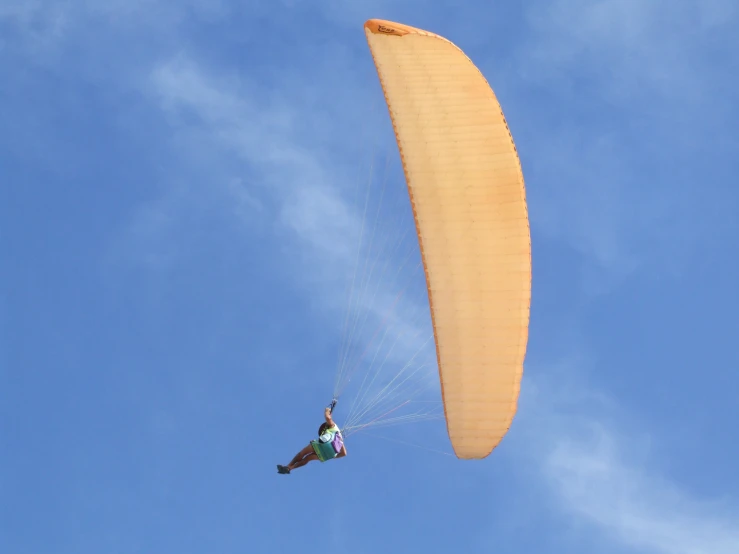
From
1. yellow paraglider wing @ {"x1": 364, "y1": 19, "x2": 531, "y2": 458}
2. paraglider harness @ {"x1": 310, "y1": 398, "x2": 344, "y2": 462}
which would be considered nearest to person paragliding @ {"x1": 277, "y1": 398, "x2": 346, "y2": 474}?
paraglider harness @ {"x1": 310, "y1": 398, "x2": 344, "y2": 462}

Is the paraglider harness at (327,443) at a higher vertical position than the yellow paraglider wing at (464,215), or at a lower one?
lower

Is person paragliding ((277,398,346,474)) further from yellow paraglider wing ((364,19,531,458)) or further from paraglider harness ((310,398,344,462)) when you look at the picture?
yellow paraglider wing ((364,19,531,458))

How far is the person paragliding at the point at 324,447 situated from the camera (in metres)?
26.2

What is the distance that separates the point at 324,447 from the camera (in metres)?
26.2

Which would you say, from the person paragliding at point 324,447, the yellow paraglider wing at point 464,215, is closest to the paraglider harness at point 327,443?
the person paragliding at point 324,447

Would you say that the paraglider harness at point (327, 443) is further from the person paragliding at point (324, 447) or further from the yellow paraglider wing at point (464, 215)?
the yellow paraglider wing at point (464, 215)

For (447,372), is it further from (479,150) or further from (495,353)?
(479,150)

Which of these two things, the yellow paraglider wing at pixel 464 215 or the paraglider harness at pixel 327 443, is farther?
the paraglider harness at pixel 327 443

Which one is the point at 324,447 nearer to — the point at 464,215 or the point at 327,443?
the point at 327,443

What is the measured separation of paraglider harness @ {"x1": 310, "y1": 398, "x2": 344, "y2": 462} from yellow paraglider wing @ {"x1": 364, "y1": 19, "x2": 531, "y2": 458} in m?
3.00

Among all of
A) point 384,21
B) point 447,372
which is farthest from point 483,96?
point 447,372

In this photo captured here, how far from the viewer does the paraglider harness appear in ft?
85.9

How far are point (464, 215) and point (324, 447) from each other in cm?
640

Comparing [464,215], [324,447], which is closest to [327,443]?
[324,447]
